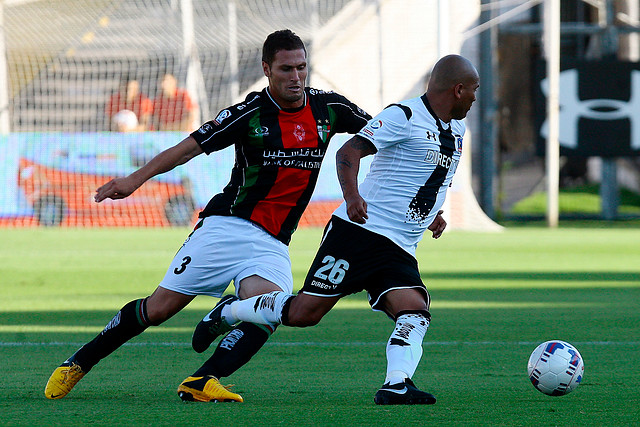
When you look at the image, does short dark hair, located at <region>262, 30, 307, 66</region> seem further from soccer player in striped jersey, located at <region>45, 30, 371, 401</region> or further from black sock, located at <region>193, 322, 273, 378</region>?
black sock, located at <region>193, 322, 273, 378</region>

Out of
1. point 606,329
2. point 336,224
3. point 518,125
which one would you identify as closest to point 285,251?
point 336,224

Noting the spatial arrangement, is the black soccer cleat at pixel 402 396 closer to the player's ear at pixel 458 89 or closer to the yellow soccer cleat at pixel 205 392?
the yellow soccer cleat at pixel 205 392

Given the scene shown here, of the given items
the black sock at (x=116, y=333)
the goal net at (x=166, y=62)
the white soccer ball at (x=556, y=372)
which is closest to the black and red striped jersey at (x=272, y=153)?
the black sock at (x=116, y=333)

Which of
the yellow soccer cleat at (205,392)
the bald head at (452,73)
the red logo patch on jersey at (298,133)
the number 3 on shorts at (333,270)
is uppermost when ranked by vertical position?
the bald head at (452,73)

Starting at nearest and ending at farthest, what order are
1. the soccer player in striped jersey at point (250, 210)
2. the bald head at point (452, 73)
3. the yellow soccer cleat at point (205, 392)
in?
the yellow soccer cleat at point (205, 392), the bald head at point (452, 73), the soccer player in striped jersey at point (250, 210)

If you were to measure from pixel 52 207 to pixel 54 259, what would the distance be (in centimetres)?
→ 561

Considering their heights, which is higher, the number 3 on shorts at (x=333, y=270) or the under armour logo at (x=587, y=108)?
the under armour logo at (x=587, y=108)

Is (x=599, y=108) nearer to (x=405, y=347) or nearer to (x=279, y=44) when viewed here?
(x=279, y=44)

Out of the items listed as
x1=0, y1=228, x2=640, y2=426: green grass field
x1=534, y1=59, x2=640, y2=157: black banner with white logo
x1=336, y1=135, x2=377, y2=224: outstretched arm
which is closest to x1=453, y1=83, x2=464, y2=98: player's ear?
x1=336, y1=135, x2=377, y2=224: outstretched arm

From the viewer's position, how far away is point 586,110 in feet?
69.7

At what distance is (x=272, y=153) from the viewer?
5.36 m

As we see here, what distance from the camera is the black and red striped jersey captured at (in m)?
5.32

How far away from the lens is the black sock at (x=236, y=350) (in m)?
5.11

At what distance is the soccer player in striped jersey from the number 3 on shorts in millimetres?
336
